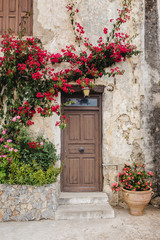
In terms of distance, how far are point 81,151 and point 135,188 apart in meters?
1.64

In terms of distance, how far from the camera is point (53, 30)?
5.68 m

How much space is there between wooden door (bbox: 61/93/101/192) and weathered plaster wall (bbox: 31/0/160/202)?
0.24 m

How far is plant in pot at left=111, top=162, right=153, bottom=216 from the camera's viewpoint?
4.71m

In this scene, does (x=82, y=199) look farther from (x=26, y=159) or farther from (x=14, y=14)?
(x=14, y=14)

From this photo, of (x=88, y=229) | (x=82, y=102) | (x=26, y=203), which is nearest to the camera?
(x=88, y=229)

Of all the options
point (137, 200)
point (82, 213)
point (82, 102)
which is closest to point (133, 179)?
point (137, 200)

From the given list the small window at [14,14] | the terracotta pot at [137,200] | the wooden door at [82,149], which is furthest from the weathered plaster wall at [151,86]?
the small window at [14,14]

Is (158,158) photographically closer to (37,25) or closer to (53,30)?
(53,30)

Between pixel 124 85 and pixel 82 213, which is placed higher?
pixel 124 85

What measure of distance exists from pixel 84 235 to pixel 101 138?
248cm

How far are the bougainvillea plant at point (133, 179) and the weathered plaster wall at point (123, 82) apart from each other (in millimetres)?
326

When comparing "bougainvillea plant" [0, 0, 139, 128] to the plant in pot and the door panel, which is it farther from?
the plant in pot

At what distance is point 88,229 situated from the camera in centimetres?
410

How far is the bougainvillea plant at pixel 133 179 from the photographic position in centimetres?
487
